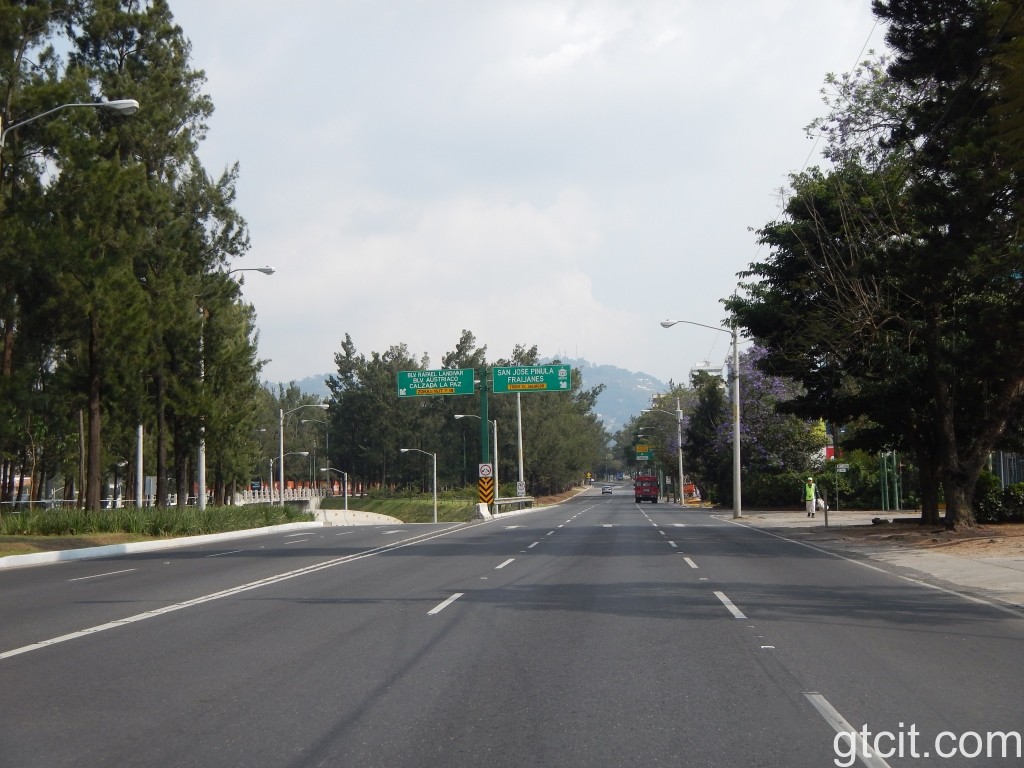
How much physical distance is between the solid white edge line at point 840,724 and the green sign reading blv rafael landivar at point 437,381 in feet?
156

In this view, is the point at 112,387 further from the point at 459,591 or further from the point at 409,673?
the point at 409,673

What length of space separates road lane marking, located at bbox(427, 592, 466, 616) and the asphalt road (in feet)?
0.18

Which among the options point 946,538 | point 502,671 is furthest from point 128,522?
point 502,671

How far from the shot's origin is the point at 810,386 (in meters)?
31.6

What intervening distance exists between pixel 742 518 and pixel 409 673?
38.7m

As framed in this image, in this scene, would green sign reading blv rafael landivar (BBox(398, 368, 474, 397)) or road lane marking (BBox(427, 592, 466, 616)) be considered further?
green sign reading blv rafael landivar (BBox(398, 368, 474, 397))

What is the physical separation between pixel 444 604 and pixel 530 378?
42.5m

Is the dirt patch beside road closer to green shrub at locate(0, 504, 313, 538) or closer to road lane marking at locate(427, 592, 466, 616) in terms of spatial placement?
road lane marking at locate(427, 592, 466, 616)

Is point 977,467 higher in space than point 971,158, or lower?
lower

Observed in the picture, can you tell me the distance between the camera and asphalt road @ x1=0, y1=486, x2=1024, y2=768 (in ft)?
21.2

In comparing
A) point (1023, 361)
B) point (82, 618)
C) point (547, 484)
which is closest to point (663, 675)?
point (82, 618)

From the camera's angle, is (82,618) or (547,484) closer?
(82,618)

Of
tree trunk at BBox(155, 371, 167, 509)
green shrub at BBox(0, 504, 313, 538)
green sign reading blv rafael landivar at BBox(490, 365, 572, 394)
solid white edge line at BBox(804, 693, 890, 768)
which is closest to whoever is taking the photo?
solid white edge line at BBox(804, 693, 890, 768)

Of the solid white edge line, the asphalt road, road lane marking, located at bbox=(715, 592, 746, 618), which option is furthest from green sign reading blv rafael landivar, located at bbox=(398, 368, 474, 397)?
the solid white edge line
